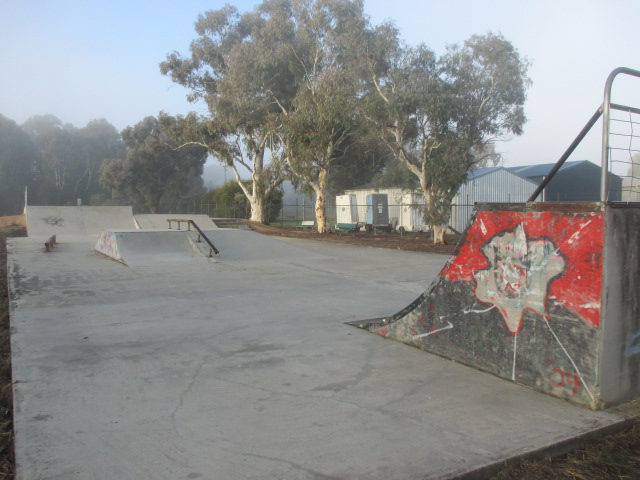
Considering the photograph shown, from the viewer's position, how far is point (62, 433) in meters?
3.24

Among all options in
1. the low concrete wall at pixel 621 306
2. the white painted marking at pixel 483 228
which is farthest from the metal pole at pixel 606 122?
the white painted marking at pixel 483 228

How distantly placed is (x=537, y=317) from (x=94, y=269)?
10.5 meters

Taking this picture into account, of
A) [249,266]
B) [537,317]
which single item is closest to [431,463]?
[537,317]

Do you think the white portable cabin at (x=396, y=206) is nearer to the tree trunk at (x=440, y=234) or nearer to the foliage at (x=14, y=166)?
the tree trunk at (x=440, y=234)

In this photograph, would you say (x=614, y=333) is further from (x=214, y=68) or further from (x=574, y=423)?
(x=214, y=68)

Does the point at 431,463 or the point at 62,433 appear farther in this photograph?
the point at 62,433

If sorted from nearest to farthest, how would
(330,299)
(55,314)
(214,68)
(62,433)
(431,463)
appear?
(431,463) → (62,433) → (55,314) → (330,299) → (214,68)

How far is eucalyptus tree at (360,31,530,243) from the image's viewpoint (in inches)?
747

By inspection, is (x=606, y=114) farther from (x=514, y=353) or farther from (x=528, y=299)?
(x=514, y=353)

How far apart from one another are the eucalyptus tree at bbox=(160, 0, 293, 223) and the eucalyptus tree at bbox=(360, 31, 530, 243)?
9687mm

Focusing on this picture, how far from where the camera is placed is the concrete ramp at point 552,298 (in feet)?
11.7

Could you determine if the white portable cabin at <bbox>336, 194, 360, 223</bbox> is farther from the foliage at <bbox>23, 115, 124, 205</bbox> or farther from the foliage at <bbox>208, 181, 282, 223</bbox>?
the foliage at <bbox>23, 115, 124, 205</bbox>

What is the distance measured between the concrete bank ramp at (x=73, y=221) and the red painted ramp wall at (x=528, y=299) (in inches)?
773

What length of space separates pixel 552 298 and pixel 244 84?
28.4 metres
